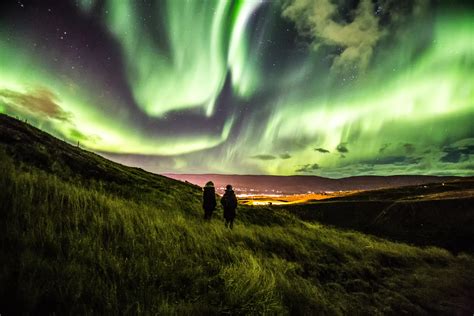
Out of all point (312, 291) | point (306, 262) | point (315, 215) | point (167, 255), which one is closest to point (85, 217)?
point (167, 255)

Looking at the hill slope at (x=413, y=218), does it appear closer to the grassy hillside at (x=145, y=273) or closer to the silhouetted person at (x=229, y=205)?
the silhouetted person at (x=229, y=205)

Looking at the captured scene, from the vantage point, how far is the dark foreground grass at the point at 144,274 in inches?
110

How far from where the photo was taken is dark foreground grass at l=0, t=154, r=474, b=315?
280 centimetres

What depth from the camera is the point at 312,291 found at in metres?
4.94

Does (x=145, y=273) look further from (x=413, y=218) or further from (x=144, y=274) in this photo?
(x=413, y=218)

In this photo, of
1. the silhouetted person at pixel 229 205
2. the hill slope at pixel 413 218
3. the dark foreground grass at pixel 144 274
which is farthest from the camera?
the hill slope at pixel 413 218

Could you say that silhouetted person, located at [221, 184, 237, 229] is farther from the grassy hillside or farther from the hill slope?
the hill slope

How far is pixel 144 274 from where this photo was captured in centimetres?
362

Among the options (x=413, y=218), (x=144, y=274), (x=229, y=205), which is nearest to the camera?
(x=144, y=274)

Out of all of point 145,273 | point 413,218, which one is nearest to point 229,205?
point 145,273

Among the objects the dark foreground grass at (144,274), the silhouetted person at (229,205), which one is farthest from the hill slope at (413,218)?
the dark foreground grass at (144,274)

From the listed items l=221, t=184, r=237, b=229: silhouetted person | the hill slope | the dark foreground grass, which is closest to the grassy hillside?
the dark foreground grass

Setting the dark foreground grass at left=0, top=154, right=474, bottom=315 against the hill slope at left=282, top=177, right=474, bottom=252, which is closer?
the dark foreground grass at left=0, top=154, right=474, bottom=315

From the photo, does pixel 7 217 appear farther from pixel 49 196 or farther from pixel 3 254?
pixel 49 196
